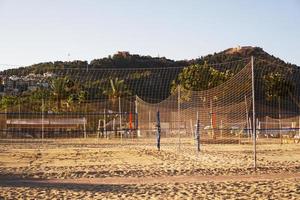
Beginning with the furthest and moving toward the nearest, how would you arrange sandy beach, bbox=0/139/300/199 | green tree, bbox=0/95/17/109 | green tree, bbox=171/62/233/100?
green tree, bbox=171/62/233/100
green tree, bbox=0/95/17/109
sandy beach, bbox=0/139/300/199

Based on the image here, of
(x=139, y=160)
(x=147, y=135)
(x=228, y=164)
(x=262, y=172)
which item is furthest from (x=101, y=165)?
(x=147, y=135)

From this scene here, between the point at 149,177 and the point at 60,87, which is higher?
the point at 60,87

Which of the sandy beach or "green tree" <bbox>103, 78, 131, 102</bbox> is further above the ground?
"green tree" <bbox>103, 78, 131, 102</bbox>

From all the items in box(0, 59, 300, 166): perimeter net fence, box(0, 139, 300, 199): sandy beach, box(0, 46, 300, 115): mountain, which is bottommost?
box(0, 139, 300, 199): sandy beach

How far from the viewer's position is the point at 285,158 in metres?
17.1

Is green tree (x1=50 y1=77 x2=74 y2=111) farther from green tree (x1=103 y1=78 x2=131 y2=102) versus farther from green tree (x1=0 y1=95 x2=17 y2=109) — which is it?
green tree (x1=103 y1=78 x2=131 y2=102)

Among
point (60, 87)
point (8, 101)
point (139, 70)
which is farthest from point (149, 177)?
point (139, 70)

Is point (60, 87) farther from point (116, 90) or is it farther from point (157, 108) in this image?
point (157, 108)

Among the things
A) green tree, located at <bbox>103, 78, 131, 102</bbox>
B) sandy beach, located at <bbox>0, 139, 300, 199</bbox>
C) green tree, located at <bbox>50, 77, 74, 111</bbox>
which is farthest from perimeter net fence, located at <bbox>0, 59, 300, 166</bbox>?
sandy beach, located at <bbox>0, 139, 300, 199</bbox>

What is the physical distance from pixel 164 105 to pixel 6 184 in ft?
82.1

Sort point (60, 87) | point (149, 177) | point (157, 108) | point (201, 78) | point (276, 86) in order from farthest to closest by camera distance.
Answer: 1. point (60, 87)
2. point (201, 78)
3. point (276, 86)
4. point (157, 108)
5. point (149, 177)

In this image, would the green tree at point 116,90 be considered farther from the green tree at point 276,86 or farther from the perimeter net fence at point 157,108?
the green tree at point 276,86

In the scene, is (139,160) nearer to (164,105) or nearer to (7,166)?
(7,166)

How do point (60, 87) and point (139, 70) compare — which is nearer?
point (60, 87)
